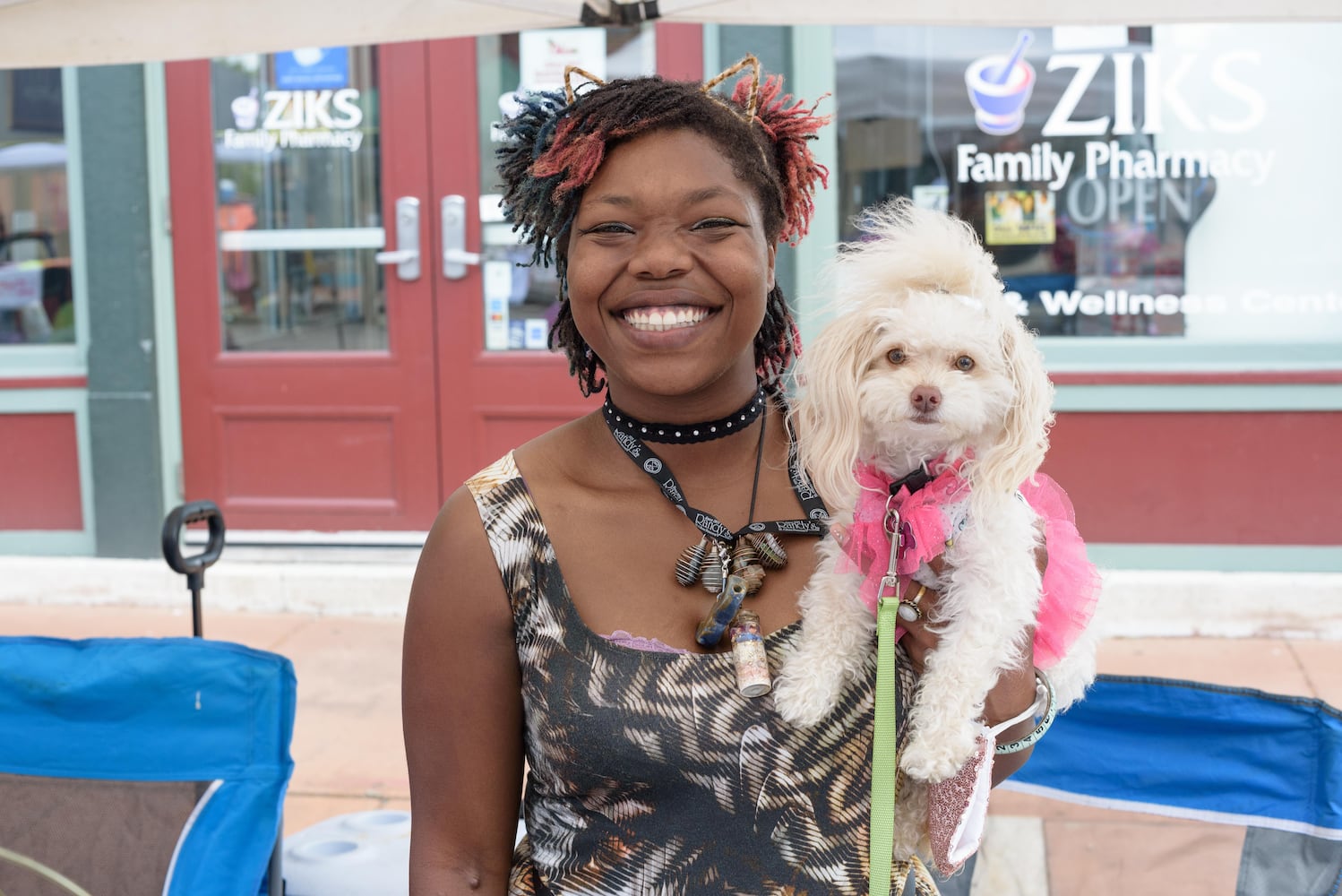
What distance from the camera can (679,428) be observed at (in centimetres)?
189

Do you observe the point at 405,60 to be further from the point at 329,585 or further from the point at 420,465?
the point at 329,585

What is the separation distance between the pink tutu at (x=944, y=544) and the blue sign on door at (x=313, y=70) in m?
4.87

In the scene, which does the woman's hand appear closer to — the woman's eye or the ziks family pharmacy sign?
the woman's eye

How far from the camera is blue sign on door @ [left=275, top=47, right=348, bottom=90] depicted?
19.4ft

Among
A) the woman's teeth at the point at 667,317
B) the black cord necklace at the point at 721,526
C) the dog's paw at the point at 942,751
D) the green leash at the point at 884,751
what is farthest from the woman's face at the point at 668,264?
the dog's paw at the point at 942,751

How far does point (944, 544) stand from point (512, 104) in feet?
14.5

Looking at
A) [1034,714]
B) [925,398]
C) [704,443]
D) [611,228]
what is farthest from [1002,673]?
[611,228]

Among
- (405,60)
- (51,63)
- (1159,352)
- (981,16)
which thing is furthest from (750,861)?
(405,60)

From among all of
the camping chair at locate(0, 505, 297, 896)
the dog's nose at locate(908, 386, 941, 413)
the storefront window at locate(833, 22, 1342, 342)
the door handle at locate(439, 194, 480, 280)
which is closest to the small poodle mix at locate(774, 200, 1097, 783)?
the dog's nose at locate(908, 386, 941, 413)

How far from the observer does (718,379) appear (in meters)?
1.88

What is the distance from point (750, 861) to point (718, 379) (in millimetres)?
675

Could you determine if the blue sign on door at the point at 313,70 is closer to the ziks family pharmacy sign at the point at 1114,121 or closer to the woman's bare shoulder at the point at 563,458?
the ziks family pharmacy sign at the point at 1114,121

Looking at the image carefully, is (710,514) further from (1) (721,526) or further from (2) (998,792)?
(2) (998,792)

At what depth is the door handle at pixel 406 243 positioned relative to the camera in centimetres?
591
